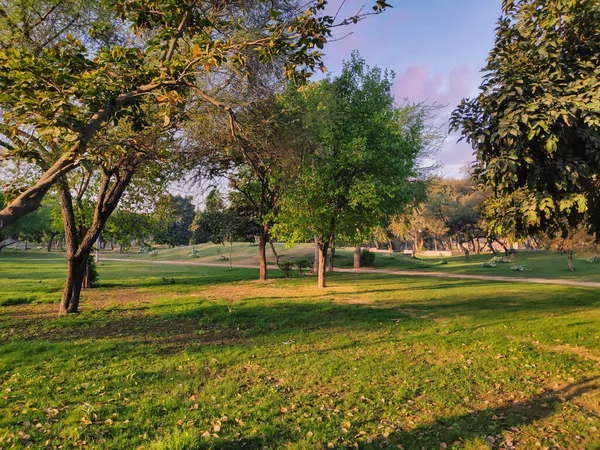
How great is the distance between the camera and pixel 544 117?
204 inches

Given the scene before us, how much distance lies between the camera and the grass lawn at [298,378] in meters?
4.06

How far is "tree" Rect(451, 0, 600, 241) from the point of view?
521cm

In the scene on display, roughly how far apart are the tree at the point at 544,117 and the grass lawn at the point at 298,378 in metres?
2.53

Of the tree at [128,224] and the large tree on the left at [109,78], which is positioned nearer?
the large tree on the left at [109,78]

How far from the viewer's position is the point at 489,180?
19.5ft

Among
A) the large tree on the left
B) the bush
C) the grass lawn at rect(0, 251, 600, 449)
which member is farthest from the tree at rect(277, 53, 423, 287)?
the bush

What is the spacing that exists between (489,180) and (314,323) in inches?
230

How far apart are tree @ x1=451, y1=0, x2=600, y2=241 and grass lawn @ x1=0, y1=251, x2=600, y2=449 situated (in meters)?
2.53

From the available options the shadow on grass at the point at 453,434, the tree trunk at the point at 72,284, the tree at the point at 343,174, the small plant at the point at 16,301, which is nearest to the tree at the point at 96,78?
the shadow on grass at the point at 453,434

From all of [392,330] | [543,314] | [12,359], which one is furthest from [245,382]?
[543,314]

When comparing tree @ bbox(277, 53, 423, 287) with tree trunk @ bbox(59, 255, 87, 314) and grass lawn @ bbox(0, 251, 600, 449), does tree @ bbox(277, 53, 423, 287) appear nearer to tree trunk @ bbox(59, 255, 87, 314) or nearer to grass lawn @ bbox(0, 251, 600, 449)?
grass lawn @ bbox(0, 251, 600, 449)

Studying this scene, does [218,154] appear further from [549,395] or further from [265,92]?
[549,395]

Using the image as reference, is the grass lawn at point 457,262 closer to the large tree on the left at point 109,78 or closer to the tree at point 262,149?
the tree at point 262,149

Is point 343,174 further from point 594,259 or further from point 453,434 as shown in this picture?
point 594,259
